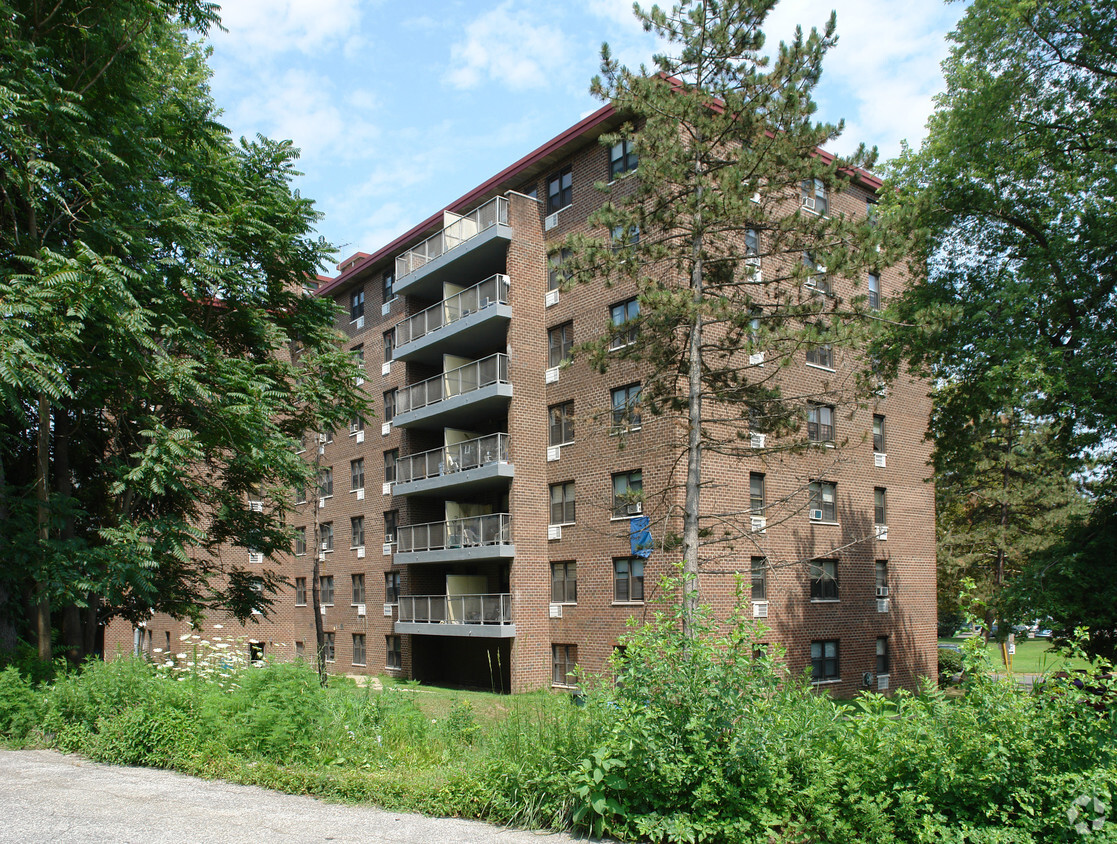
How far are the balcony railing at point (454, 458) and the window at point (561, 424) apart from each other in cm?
155

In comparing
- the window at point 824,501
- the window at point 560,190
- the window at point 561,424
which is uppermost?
the window at point 560,190

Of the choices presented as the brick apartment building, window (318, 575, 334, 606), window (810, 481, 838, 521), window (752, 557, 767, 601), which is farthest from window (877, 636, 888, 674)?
window (318, 575, 334, 606)

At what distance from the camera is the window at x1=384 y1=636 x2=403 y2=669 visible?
3228 centimetres

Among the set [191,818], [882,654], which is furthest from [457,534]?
[191,818]

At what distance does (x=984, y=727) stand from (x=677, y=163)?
1142 centimetres

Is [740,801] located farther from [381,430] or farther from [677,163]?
[381,430]

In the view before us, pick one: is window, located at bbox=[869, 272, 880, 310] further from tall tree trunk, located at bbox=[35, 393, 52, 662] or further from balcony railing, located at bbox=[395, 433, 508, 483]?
tall tree trunk, located at bbox=[35, 393, 52, 662]

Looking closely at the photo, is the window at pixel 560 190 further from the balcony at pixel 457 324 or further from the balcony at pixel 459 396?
the balcony at pixel 459 396

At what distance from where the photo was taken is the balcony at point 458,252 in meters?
27.1

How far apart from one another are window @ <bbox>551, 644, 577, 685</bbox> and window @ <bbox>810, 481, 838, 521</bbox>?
8.13 m

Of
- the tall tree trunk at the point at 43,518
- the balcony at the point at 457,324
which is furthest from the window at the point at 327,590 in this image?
the tall tree trunk at the point at 43,518

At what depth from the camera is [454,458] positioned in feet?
92.0

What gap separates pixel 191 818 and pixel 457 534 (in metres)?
20.3

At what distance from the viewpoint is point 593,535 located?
79.7 ft
